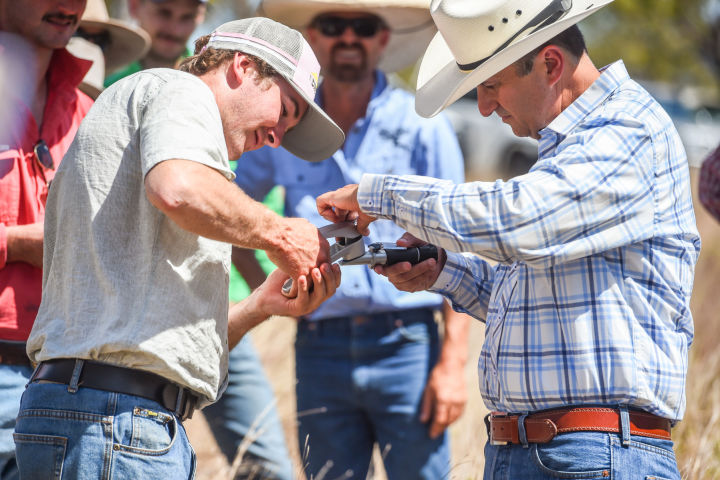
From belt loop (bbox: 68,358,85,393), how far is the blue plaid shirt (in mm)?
880

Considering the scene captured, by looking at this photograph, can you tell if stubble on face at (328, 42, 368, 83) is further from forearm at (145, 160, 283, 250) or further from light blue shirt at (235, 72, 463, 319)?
forearm at (145, 160, 283, 250)

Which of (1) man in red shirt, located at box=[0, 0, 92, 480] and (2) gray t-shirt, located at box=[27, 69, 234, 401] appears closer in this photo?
(2) gray t-shirt, located at box=[27, 69, 234, 401]

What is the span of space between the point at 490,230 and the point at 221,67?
922 millimetres

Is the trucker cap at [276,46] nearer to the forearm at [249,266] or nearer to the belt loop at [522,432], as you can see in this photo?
the belt loop at [522,432]

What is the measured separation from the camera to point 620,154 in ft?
7.80

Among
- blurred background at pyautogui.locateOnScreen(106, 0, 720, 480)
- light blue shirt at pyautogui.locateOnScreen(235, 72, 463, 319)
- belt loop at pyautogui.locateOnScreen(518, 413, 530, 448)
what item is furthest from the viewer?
blurred background at pyautogui.locateOnScreen(106, 0, 720, 480)

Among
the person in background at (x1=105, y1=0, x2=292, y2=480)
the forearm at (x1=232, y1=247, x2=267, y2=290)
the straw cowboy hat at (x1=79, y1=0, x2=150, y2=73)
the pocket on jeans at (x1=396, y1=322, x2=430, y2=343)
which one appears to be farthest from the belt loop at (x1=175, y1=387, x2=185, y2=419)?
the straw cowboy hat at (x1=79, y1=0, x2=150, y2=73)

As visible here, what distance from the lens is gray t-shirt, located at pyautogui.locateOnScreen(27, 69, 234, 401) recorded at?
7.80 ft

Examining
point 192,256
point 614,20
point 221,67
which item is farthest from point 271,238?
point 614,20

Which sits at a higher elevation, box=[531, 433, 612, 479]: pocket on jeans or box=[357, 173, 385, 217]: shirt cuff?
box=[357, 173, 385, 217]: shirt cuff

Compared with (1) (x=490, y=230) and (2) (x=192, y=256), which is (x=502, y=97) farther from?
(2) (x=192, y=256)

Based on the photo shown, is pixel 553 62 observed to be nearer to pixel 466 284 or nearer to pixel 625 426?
pixel 466 284

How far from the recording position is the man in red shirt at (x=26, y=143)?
9.80 ft

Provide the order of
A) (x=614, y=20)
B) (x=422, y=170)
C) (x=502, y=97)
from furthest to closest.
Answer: (x=614, y=20)
(x=422, y=170)
(x=502, y=97)
